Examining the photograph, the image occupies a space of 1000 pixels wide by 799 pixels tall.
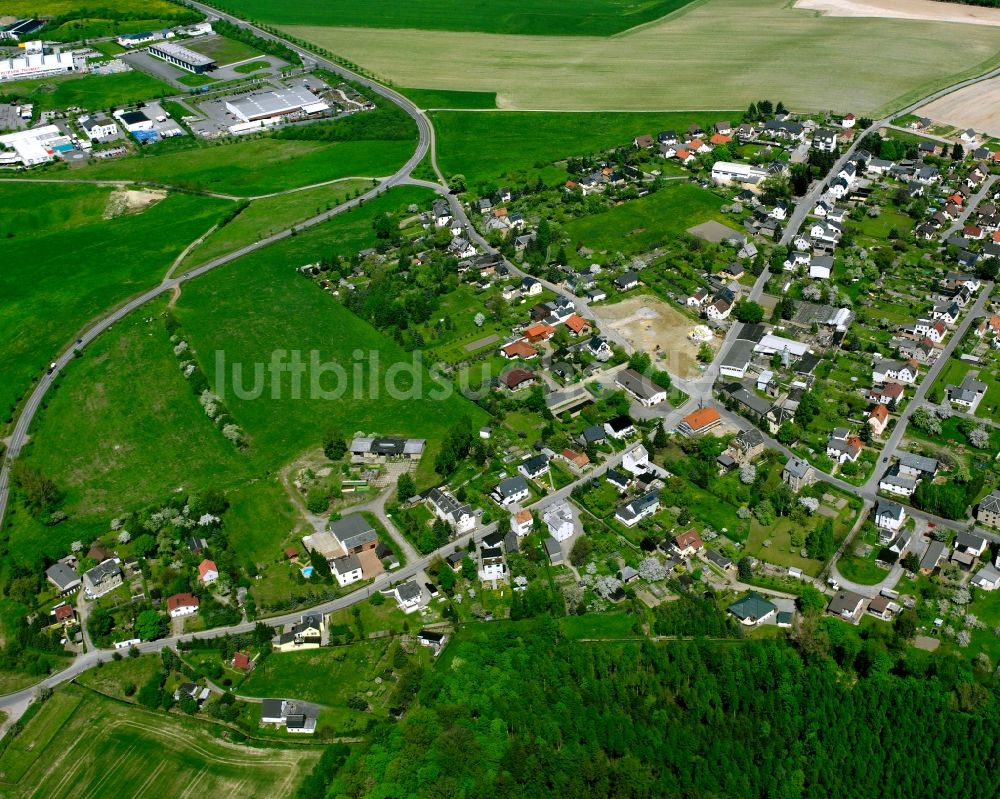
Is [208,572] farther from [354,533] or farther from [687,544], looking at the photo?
[687,544]

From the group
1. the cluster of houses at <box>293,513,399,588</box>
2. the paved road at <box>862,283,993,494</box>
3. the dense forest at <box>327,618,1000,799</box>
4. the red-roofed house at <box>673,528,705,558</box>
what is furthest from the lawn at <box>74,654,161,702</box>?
the paved road at <box>862,283,993,494</box>

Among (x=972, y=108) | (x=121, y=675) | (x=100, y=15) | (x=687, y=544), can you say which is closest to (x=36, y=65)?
(x=100, y=15)

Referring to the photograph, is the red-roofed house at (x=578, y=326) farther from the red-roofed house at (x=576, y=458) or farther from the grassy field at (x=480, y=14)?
the grassy field at (x=480, y=14)

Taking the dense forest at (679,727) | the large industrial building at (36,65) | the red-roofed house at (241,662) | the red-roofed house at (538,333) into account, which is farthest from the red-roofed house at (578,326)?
the large industrial building at (36,65)

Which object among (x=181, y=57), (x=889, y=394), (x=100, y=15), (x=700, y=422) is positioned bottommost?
(x=700, y=422)

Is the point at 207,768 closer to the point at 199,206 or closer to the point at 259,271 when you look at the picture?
the point at 259,271

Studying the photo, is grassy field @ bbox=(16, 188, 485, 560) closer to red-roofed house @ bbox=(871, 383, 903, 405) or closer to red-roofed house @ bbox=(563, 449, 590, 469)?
red-roofed house @ bbox=(563, 449, 590, 469)

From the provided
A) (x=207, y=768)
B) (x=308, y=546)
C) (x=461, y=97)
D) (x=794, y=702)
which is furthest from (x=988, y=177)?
(x=207, y=768)
